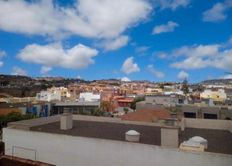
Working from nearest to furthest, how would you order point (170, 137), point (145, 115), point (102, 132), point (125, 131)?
1. point (170, 137)
2. point (102, 132)
3. point (125, 131)
4. point (145, 115)

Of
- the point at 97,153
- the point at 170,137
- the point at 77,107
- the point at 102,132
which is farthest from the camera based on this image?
the point at 77,107

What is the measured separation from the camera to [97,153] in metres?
17.6

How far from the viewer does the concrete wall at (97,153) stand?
49.9 ft

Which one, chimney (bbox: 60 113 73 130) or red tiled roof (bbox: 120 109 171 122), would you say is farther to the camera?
red tiled roof (bbox: 120 109 171 122)

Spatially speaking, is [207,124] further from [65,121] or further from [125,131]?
[65,121]

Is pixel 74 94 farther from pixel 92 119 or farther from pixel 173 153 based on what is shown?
pixel 173 153

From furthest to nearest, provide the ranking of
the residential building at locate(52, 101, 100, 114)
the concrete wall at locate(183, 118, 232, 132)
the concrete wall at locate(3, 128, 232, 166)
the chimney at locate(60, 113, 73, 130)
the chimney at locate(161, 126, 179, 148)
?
1. the residential building at locate(52, 101, 100, 114)
2. the concrete wall at locate(183, 118, 232, 132)
3. the chimney at locate(60, 113, 73, 130)
4. the chimney at locate(161, 126, 179, 148)
5. the concrete wall at locate(3, 128, 232, 166)

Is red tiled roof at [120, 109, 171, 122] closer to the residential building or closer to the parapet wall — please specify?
the parapet wall

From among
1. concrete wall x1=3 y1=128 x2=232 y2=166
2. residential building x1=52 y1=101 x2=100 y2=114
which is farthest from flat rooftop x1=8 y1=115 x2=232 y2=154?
residential building x1=52 y1=101 x2=100 y2=114

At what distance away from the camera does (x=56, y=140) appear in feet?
62.5

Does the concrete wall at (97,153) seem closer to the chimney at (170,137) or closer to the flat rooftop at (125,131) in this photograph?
the chimney at (170,137)

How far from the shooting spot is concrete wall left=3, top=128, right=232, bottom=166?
15195mm

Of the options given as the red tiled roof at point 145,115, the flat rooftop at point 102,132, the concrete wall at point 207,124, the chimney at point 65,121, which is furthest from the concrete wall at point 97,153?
the red tiled roof at point 145,115

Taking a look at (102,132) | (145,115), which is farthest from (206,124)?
(145,115)
